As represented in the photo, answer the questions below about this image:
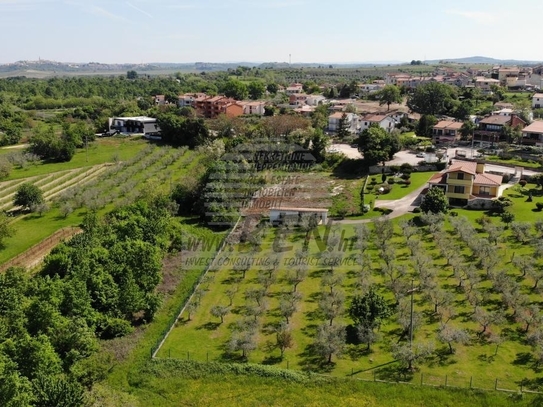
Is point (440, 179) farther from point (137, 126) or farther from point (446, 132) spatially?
point (137, 126)

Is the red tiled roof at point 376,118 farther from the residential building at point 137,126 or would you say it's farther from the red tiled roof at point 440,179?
the residential building at point 137,126

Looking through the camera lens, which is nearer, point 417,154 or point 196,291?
point 196,291

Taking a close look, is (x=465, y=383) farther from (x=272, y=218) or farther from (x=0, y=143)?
(x=0, y=143)

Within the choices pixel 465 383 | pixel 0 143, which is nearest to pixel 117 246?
pixel 465 383

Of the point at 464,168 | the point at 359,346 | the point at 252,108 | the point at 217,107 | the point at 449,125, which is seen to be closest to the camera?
the point at 359,346

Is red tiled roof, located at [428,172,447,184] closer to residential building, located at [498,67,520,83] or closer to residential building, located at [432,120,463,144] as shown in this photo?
residential building, located at [432,120,463,144]

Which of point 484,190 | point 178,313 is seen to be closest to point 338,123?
point 484,190

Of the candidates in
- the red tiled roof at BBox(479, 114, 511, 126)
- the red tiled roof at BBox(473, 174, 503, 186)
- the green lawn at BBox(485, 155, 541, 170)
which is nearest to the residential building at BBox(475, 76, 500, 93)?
the red tiled roof at BBox(479, 114, 511, 126)
